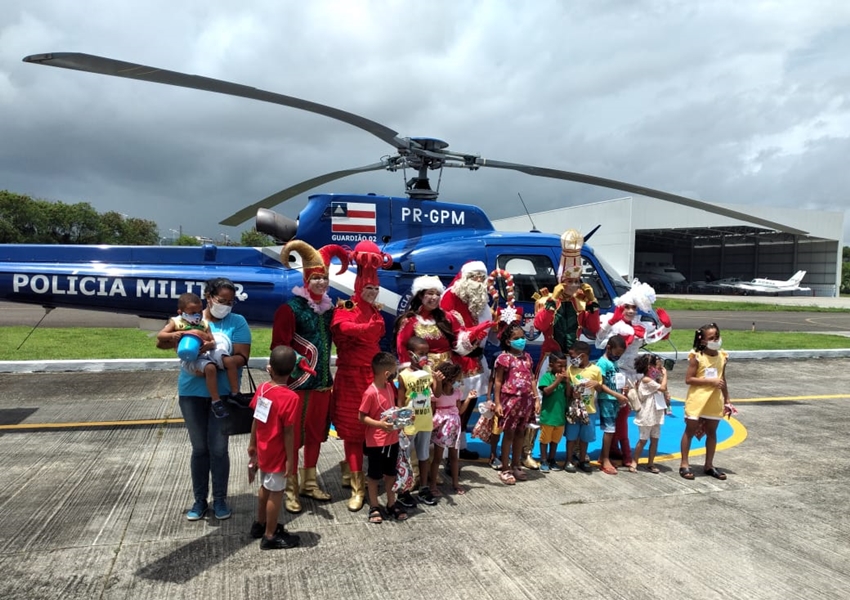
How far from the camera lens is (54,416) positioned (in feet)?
21.9

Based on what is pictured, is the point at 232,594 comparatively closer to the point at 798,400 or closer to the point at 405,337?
the point at 405,337

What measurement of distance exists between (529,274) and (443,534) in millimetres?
3622

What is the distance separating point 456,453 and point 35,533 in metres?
3.07

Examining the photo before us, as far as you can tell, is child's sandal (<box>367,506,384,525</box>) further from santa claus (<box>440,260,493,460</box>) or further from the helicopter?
the helicopter

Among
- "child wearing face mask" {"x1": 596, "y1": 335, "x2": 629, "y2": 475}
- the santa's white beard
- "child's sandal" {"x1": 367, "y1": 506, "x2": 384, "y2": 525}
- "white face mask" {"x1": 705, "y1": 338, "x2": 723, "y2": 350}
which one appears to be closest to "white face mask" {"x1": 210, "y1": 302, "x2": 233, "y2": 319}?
"child's sandal" {"x1": 367, "y1": 506, "x2": 384, "y2": 525}

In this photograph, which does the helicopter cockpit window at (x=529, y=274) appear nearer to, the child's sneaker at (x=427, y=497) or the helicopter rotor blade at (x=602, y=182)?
the helicopter rotor blade at (x=602, y=182)

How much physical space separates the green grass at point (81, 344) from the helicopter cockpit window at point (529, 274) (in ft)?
22.4

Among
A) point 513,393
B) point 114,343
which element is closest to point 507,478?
point 513,393

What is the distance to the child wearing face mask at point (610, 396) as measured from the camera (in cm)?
512

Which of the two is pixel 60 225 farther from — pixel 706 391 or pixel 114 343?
pixel 706 391

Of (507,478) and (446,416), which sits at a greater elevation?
(446,416)

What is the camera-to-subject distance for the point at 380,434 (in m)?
3.97

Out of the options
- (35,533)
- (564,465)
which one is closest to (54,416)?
(35,533)

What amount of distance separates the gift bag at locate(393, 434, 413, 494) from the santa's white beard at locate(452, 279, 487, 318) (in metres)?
1.33
